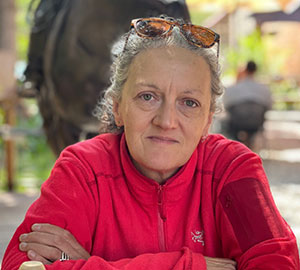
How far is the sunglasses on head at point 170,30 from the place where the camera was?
1965mm

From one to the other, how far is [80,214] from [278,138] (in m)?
9.81

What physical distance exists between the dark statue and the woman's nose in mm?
2025

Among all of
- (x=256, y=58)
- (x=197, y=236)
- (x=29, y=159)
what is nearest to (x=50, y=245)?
(x=197, y=236)

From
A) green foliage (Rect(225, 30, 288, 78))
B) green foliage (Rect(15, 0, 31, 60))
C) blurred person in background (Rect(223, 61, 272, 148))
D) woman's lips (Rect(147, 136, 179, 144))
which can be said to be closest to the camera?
woman's lips (Rect(147, 136, 179, 144))

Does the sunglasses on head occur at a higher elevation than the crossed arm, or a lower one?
higher

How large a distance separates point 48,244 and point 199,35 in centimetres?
87

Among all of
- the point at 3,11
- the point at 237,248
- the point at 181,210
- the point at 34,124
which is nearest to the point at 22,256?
A: the point at 181,210

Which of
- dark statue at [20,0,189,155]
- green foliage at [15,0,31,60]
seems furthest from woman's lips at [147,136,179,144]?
green foliage at [15,0,31,60]

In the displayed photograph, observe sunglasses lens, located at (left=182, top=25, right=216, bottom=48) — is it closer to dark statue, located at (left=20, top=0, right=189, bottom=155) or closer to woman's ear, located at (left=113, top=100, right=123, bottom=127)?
woman's ear, located at (left=113, top=100, right=123, bottom=127)

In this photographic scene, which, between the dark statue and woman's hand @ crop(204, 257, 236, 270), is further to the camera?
the dark statue

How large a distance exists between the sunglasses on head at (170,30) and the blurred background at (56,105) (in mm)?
210

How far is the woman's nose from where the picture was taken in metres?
1.90

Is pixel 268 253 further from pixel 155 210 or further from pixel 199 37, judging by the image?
pixel 199 37

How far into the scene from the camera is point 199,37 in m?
1.96
